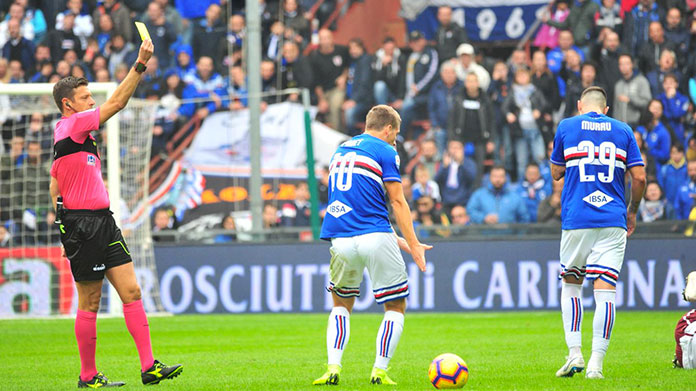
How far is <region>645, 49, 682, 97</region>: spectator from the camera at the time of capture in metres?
Result: 18.4

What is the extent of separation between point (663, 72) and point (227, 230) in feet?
26.2

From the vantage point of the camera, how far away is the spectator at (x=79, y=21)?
21.9 metres

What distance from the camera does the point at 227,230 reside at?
18.2 m

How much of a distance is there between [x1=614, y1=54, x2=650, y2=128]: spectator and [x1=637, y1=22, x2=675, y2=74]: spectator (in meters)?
0.37

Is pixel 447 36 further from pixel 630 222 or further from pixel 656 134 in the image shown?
pixel 630 222

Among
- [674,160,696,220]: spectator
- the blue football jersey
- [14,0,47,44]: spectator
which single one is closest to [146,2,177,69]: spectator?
[14,0,47,44]: spectator

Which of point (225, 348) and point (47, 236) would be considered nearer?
point (225, 348)

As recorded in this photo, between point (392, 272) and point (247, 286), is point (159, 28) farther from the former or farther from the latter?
point (392, 272)

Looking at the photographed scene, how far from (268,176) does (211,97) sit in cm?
197

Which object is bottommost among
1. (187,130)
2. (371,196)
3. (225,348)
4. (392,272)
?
(225,348)

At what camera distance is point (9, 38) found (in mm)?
21984

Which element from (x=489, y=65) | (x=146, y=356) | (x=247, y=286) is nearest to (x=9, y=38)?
(x=247, y=286)

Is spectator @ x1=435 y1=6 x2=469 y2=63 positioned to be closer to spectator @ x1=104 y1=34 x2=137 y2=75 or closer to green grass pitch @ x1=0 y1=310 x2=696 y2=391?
green grass pitch @ x1=0 y1=310 x2=696 y2=391

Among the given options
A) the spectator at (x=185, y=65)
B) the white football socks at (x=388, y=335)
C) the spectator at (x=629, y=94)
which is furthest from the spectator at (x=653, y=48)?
the white football socks at (x=388, y=335)
